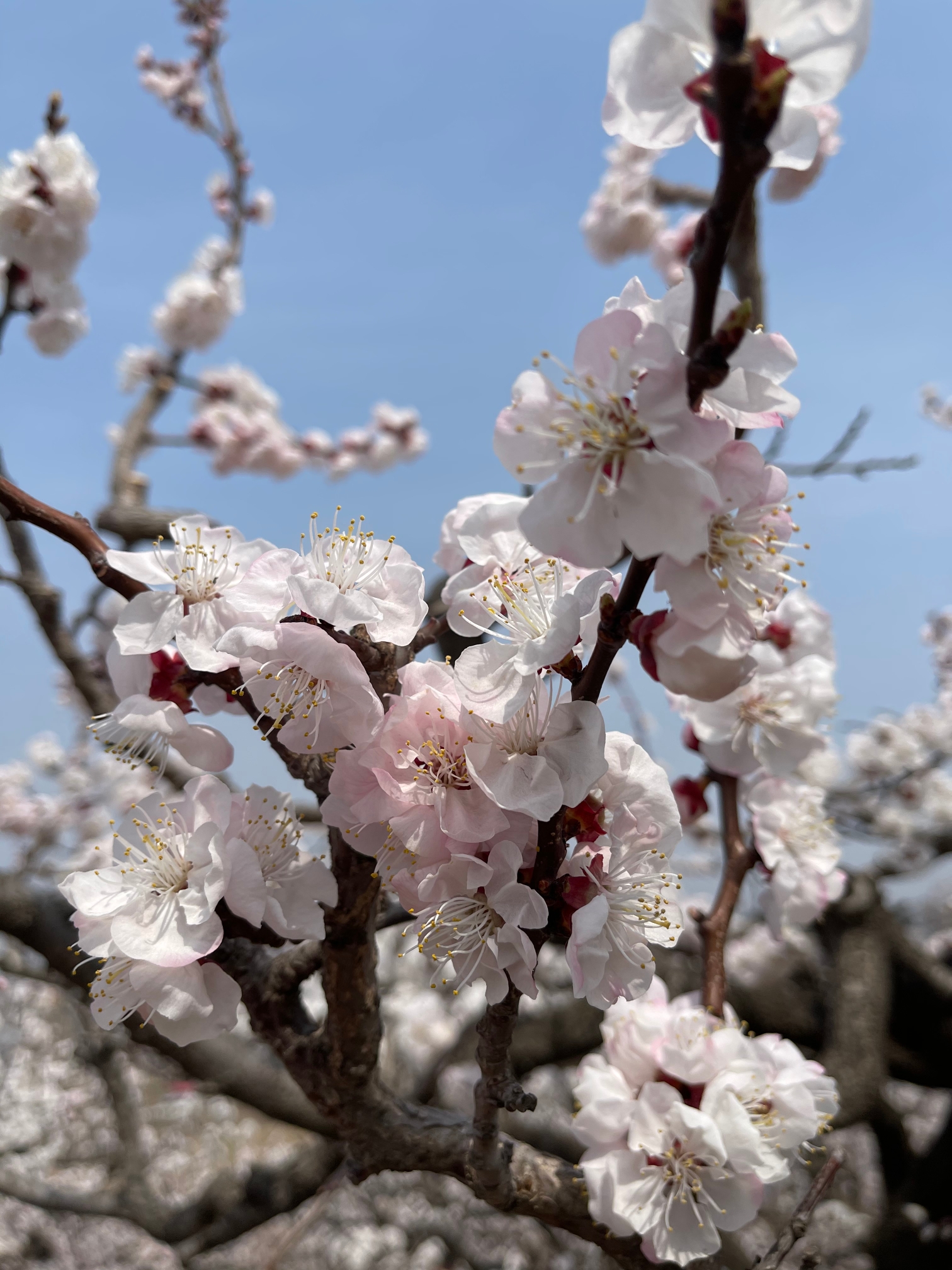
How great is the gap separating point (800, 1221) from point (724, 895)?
2.01 feet

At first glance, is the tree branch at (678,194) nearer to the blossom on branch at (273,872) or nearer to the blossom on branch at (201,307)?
the blossom on branch at (201,307)

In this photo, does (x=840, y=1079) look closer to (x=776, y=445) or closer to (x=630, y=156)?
(x=776, y=445)

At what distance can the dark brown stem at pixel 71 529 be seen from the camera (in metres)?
1.00

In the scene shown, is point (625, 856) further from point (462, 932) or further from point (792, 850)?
point (792, 850)

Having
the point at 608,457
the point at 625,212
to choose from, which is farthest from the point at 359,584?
the point at 625,212

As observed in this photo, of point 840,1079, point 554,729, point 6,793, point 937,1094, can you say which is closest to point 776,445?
point 554,729

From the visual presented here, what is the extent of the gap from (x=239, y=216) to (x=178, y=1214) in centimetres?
455

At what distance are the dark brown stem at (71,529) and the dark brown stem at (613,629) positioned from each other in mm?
582

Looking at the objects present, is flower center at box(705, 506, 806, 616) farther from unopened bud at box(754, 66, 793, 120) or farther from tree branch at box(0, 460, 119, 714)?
tree branch at box(0, 460, 119, 714)

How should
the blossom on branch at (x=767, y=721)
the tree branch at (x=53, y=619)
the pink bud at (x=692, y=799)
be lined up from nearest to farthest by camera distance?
the blossom on branch at (x=767, y=721) → the pink bud at (x=692, y=799) → the tree branch at (x=53, y=619)

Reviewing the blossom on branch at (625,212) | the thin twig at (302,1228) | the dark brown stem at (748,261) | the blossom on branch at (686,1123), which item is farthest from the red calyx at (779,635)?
the blossom on branch at (625,212)

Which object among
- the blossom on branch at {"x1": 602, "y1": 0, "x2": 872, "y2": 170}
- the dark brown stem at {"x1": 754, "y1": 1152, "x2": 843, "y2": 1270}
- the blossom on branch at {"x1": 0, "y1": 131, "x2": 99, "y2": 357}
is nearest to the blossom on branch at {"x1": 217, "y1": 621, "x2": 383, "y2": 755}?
the blossom on branch at {"x1": 602, "y1": 0, "x2": 872, "y2": 170}

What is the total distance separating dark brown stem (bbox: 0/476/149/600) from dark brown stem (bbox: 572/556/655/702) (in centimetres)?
58

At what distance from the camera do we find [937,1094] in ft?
25.1
